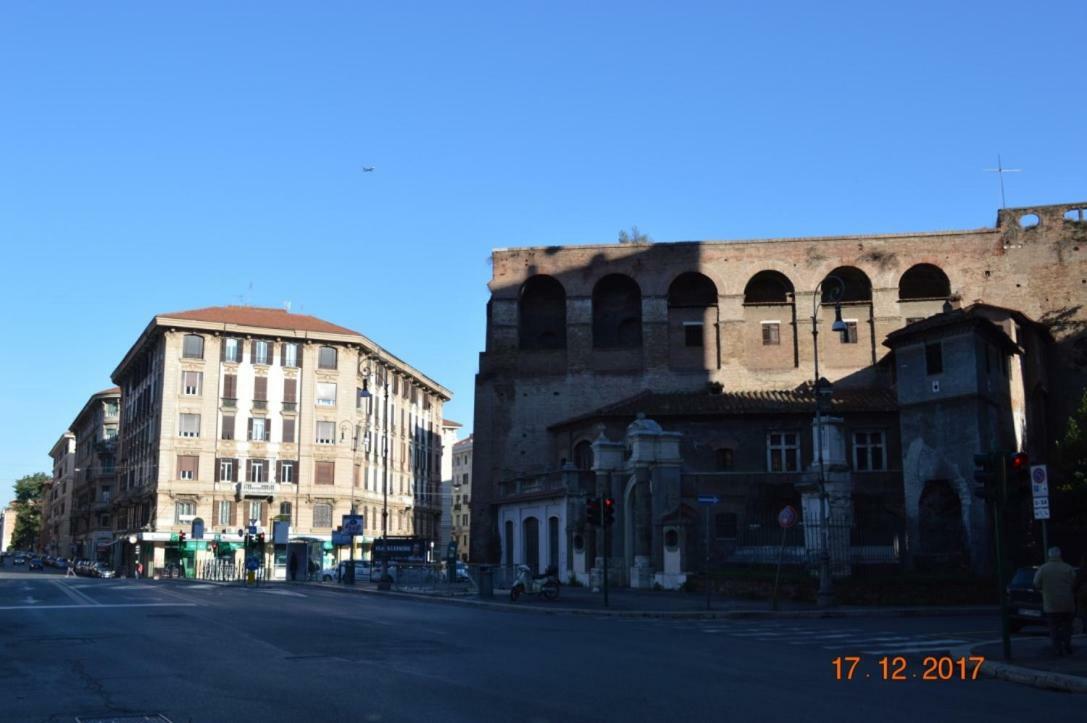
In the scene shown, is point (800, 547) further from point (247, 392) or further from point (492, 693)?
point (247, 392)

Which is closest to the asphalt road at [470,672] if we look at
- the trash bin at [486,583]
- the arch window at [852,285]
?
the trash bin at [486,583]

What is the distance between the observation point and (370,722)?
8750 millimetres

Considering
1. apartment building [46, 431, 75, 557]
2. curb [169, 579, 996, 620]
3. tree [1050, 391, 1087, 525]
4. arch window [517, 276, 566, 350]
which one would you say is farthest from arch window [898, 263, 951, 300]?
apartment building [46, 431, 75, 557]

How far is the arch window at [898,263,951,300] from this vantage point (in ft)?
166

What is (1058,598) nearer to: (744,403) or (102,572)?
(744,403)

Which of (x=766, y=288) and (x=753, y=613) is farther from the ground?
(x=766, y=288)

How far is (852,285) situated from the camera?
2062 inches

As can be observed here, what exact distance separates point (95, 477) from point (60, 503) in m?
41.1

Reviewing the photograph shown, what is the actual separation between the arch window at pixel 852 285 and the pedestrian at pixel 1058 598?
37964 mm

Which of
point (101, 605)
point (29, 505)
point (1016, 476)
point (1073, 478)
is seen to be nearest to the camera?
point (1016, 476)

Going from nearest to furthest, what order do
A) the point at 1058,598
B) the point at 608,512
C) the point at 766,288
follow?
the point at 1058,598 < the point at 608,512 < the point at 766,288

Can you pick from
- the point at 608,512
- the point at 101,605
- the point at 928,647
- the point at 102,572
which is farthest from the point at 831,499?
the point at 102,572

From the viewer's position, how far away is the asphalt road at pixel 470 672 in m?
9.59

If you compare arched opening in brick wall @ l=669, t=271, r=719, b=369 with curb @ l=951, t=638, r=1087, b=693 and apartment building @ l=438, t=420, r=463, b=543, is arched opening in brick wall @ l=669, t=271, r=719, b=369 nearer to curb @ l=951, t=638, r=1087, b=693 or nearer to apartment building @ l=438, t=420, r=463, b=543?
curb @ l=951, t=638, r=1087, b=693
